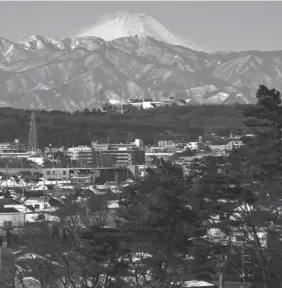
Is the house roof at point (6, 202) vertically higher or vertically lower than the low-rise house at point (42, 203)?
higher

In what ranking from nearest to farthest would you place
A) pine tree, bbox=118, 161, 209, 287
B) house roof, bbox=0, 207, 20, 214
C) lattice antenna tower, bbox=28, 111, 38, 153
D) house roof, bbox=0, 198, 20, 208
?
pine tree, bbox=118, 161, 209, 287 → house roof, bbox=0, 207, 20, 214 → house roof, bbox=0, 198, 20, 208 → lattice antenna tower, bbox=28, 111, 38, 153

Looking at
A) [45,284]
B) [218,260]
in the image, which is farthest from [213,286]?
[45,284]

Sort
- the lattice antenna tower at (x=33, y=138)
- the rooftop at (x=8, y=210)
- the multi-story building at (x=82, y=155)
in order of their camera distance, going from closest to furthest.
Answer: the rooftop at (x=8, y=210) → the multi-story building at (x=82, y=155) → the lattice antenna tower at (x=33, y=138)

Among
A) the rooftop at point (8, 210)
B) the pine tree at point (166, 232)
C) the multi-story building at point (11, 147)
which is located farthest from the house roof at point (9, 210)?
the multi-story building at point (11, 147)

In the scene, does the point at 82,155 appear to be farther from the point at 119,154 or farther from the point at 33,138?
the point at 33,138

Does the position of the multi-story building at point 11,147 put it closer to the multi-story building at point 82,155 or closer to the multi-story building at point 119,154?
the multi-story building at point 82,155

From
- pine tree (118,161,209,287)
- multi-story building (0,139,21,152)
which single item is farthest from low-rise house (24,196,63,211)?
multi-story building (0,139,21,152)

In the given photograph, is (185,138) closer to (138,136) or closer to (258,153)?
(138,136)

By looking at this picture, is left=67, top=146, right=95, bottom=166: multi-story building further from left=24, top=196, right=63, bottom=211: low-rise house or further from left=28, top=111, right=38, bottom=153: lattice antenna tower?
left=24, top=196, right=63, bottom=211: low-rise house

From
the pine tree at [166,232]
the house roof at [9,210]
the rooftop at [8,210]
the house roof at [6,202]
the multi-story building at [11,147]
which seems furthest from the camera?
the multi-story building at [11,147]

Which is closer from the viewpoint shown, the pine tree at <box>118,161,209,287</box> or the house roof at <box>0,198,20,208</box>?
the pine tree at <box>118,161,209,287</box>
